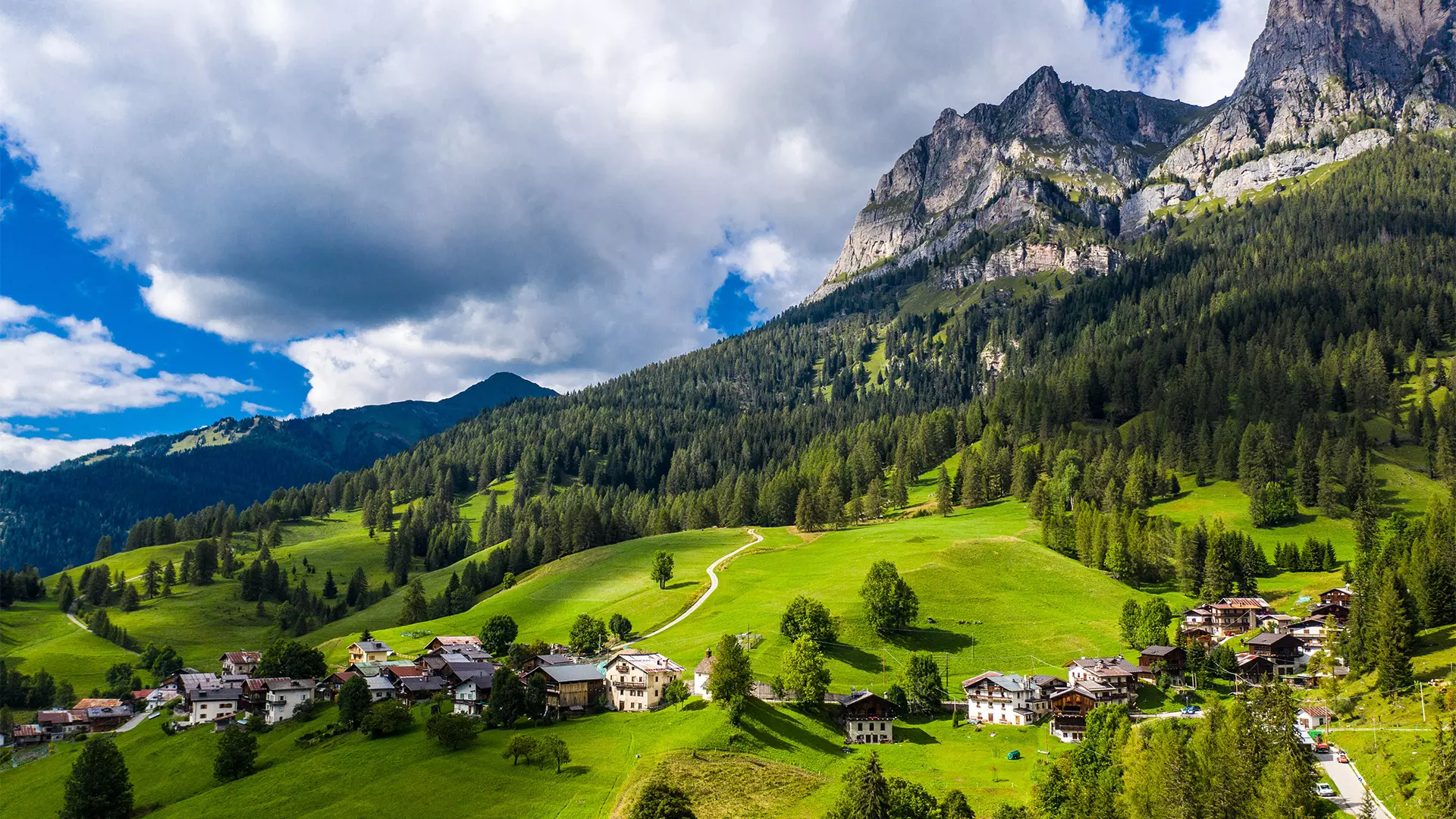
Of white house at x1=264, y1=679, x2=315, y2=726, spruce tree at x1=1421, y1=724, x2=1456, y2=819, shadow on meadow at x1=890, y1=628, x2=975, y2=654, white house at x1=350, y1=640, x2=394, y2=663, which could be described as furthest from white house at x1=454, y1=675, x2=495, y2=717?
spruce tree at x1=1421, y1=724, x2=1456, y2=819

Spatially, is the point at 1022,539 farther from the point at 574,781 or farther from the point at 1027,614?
the point at 574,781

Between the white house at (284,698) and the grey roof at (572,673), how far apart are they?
26577mm

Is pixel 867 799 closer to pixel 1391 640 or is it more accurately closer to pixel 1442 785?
pixel 1442 785

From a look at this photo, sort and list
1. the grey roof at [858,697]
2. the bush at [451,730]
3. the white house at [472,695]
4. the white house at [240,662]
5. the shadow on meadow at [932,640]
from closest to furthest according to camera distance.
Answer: the bush at [451,730]
the grey roof at [858,697]
the white house at [472,695]
the shadow on meadow at [932,640]
the white house at [240,662]

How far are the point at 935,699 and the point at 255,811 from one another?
60.3 m

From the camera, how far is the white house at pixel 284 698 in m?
84.7

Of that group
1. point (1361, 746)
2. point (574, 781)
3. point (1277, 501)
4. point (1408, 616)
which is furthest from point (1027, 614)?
point (574, 781)

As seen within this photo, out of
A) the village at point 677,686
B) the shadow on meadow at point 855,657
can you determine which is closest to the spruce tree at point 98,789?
the village at point 677,686

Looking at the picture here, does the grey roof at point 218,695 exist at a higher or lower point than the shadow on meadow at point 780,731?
higher

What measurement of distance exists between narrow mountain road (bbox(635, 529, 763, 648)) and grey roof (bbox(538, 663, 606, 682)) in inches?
735

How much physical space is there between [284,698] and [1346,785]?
3681 inches

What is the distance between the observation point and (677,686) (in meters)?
81.4

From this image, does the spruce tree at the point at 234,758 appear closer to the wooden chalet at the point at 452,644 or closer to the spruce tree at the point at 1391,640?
the wooden chalet at the point at 452,644

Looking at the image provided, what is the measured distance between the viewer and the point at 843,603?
10888 centimetres
